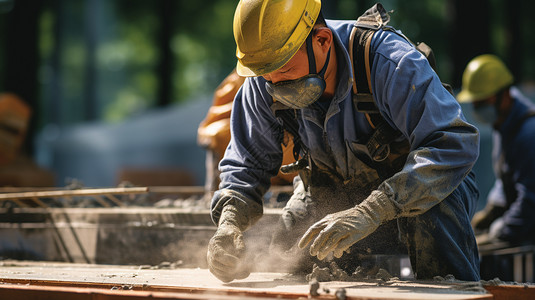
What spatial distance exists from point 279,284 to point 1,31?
20.3m

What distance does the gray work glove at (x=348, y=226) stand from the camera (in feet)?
9.58

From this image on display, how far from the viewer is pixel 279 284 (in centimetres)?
302

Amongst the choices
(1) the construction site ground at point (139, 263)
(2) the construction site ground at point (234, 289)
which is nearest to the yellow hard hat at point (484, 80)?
(1) the construction site ground at point (139, 263)

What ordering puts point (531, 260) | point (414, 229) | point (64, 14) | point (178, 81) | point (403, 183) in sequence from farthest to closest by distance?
point (178, 81), point (64, 14), point (531, 260), point (414, 229), point (403, 183)

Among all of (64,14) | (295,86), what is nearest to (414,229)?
(295,86)

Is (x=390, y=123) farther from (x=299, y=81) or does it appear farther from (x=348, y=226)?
(x=348, y=226)

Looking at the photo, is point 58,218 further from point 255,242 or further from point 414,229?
point 414,229

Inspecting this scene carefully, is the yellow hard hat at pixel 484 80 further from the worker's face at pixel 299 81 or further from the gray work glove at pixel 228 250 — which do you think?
the gray work glove at pixel 228 250

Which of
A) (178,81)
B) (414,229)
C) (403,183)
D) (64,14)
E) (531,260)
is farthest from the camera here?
(178,81)

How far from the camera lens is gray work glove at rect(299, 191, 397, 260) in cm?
292

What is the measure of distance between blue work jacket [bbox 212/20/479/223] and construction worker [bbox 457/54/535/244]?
12.0 feet

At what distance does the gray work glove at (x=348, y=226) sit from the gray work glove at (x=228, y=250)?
394 mm

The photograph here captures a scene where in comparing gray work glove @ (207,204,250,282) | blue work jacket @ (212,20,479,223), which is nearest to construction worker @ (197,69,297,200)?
blue work jacket @ (212,20,479,223)

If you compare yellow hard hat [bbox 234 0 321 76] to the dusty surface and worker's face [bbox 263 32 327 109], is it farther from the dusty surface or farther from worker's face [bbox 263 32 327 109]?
the dusty surface
